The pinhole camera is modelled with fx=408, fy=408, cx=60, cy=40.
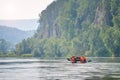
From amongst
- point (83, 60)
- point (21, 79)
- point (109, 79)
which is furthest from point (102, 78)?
point (83, 60)

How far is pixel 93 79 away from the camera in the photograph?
63.8 m

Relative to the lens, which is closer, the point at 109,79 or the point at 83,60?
the point at 109,79

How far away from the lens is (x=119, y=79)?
6306cm

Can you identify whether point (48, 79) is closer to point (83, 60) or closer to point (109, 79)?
point (109, 79)

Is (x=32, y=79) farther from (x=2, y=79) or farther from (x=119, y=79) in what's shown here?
(x=119, y=79)

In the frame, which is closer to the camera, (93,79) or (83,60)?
(93,79)

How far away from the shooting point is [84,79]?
2532 inches

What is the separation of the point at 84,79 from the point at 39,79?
737 cm

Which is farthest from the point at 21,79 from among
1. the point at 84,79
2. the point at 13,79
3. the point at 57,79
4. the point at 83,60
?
the point at 83,60

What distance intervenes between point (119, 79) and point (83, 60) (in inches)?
2907

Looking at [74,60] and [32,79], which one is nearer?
[32,79]

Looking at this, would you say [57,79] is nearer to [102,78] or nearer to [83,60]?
[102,78]

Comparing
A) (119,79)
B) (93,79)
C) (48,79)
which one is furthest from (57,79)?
(119,79)

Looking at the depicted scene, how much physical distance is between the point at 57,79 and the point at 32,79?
4.31 metres
